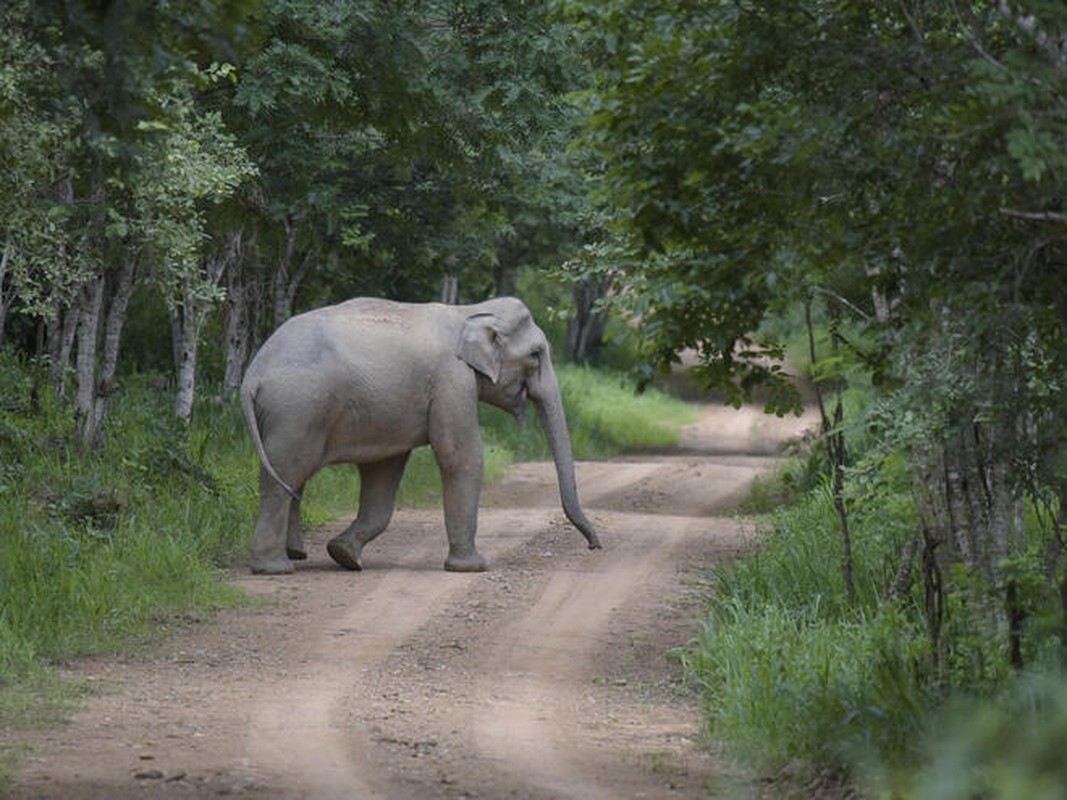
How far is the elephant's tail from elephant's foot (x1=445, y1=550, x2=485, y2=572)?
4.44 ft

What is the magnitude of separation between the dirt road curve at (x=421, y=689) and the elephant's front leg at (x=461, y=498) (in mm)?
248

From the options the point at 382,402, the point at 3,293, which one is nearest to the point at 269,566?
the point at 382,402

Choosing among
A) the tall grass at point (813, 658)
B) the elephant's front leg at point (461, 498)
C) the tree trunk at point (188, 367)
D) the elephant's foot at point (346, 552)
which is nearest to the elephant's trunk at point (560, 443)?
the elephant's front leg at point (461, 498)

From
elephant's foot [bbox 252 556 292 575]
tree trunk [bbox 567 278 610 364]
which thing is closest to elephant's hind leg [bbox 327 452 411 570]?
elephant's foot [bbox 252 556 292 575]

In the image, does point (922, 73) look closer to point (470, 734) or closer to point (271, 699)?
point (470, 734)

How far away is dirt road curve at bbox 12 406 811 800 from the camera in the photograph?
7.82m

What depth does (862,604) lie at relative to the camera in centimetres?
1140

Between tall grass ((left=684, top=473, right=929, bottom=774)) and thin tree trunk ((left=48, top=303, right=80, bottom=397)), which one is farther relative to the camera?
thin tree trunk ((left=48, top=303, right=80, bottom=397))

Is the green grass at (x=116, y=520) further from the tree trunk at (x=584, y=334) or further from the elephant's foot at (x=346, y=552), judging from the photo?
the tree trunk at (x=584, y=334)

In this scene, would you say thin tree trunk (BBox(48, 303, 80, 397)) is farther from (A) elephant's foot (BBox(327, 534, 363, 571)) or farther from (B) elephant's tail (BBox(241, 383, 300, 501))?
(A) elephant's foot (BBox(327, 534, 363, 571))

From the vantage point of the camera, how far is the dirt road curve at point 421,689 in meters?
7.82

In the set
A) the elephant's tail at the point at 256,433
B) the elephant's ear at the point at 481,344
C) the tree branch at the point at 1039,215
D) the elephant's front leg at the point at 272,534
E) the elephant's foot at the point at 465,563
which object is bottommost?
the elephant's foot at the point at 465,563

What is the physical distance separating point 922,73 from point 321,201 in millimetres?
12744

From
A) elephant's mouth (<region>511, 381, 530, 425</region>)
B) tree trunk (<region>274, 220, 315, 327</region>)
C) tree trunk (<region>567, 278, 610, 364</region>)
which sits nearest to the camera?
elephant's mouth (<region>511, 381, 530, 425</region>)
